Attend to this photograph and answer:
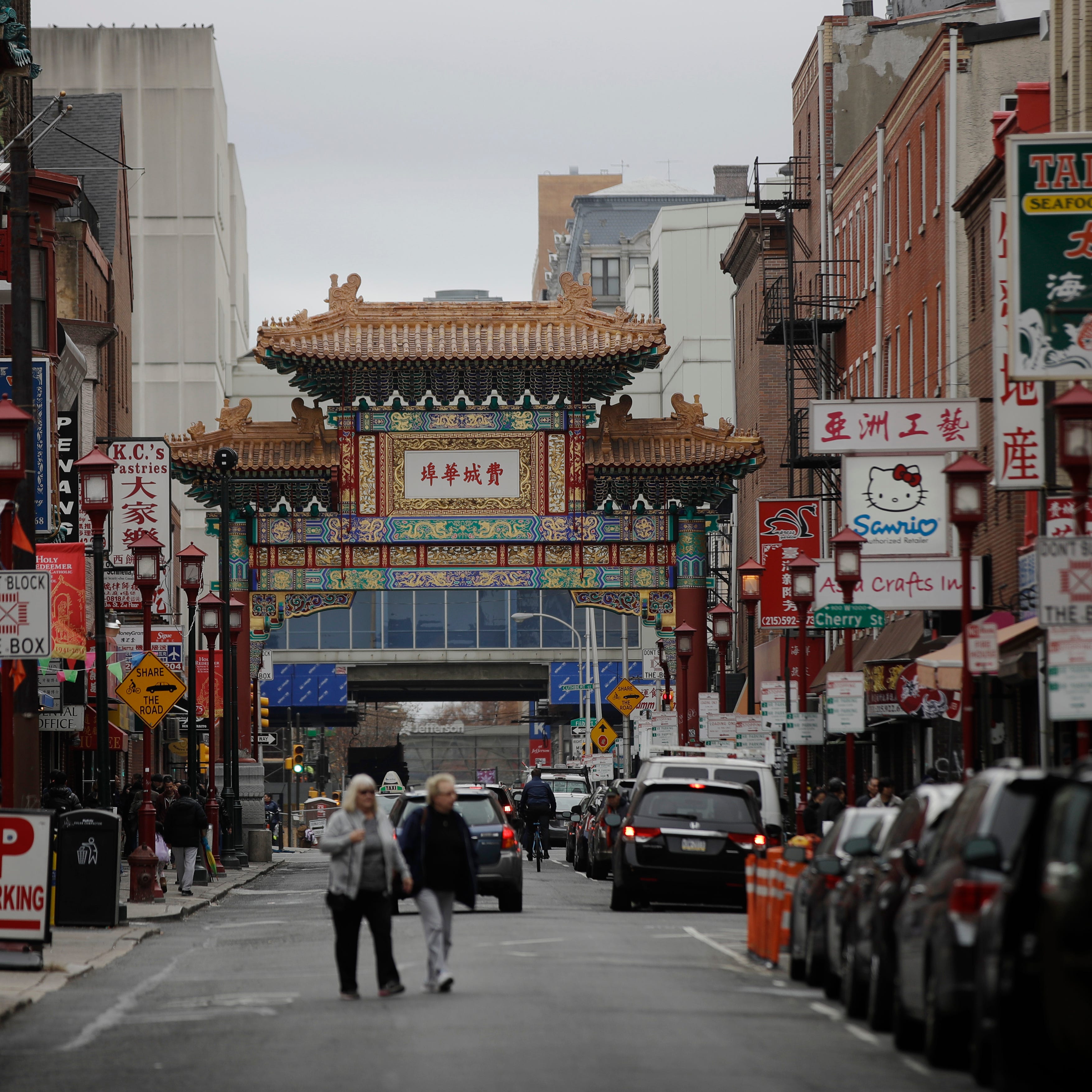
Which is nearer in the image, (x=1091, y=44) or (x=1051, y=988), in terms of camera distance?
(x=1051, y=988)

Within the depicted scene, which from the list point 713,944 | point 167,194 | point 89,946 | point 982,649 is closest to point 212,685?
point 89,946

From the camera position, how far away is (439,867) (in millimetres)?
16875

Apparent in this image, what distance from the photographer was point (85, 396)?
52.6 metres

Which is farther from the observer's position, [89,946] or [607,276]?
[607,276]

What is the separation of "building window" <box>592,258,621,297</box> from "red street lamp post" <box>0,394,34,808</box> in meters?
114

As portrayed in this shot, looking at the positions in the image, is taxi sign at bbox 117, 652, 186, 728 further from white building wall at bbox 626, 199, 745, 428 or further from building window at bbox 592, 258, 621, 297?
building window at bbox 592, 258, 621, 297

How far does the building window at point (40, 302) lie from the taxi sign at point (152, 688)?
11.5 m

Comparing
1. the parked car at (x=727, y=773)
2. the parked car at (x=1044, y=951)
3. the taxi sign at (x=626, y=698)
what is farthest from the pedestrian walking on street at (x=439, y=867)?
the taxi sign at (x=626, y=698)

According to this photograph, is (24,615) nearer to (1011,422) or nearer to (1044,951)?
(1044,951)

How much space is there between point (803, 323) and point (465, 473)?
34.1ft

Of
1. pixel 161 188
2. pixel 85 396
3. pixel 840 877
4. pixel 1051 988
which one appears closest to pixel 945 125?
pixel 85 396

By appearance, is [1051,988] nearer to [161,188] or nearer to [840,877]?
[840,877]

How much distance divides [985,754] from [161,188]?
7186 cm

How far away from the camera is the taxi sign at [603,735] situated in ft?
210
